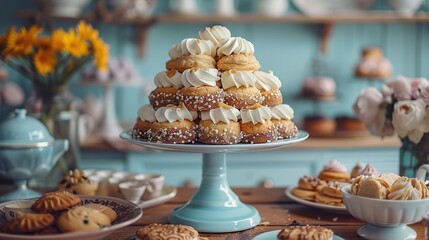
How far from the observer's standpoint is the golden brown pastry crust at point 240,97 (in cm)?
144

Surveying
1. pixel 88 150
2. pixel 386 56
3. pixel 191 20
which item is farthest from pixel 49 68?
pixel 386 56

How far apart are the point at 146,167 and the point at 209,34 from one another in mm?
1715

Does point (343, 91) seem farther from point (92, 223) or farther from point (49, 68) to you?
point (92, 223)

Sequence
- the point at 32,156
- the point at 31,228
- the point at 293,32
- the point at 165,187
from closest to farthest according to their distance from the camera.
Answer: the point at 31,228 → the point at 32,156 → the point at 165,187 → the point at 293,32

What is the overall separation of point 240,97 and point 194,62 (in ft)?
0.44

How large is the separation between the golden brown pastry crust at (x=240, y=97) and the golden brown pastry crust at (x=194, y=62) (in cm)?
8

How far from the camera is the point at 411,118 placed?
159cm

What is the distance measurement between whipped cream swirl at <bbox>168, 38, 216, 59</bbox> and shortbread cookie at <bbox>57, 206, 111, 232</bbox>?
455 millimetres

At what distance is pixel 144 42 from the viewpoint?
3541 mm

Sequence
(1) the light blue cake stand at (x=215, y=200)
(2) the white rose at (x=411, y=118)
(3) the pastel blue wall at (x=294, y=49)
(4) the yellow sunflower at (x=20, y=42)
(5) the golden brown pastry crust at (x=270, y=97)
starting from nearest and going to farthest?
1. (1) the light blue cake stand at (x=215, y=200)
2. (5) the golden brown pastry crust at (x=270, y=97)
3. (2) the white rose at (x=411, y=118)
4. (4) the yellow sunflower at (x=20, y=42)
5. (3) the pastel blue wall at (x=294, y=49)

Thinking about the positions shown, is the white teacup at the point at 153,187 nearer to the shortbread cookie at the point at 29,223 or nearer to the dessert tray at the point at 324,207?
the dessert tray at the point at 324,207

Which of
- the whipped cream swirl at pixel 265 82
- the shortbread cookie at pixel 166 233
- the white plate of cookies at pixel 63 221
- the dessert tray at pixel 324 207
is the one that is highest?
the whipped cream swirl at pixel 265 82

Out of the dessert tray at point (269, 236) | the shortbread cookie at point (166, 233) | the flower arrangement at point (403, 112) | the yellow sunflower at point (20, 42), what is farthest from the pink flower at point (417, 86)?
A: the yellow sunflower at point (20, 42)

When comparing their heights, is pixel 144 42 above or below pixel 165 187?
above
